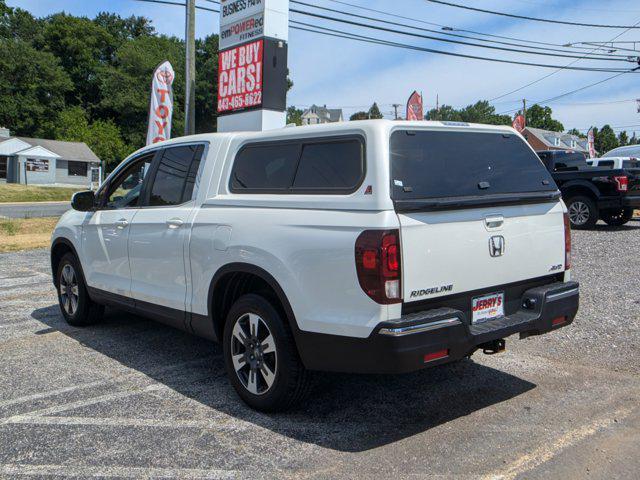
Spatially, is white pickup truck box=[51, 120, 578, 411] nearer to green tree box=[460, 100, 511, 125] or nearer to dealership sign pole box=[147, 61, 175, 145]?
dealership sign pole box=[147, 61, 175, 145]

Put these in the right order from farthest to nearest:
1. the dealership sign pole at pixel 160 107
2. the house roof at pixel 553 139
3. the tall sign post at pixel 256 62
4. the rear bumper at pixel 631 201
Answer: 1. the house roof at pixel 553 139
2. the dealership sign pole at pixel 160 107
3. the rear bumper at pixel 631 201
4. the tall sign post at pixel 256 62

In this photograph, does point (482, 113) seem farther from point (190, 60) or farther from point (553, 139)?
point (190, 60)

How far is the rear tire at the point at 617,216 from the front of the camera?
14.3 metres

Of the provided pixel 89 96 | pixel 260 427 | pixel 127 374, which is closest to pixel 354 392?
pixel 260 427

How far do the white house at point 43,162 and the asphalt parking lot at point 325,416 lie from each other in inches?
2025

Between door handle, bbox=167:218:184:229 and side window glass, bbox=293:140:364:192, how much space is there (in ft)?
3.95

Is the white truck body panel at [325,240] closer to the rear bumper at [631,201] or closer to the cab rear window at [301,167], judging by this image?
the cab rear window at [301,167]

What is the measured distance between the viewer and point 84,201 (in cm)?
598

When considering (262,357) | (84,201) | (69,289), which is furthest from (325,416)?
(69,289)

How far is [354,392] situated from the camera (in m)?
4.52

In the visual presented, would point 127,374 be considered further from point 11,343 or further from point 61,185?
point 61,185

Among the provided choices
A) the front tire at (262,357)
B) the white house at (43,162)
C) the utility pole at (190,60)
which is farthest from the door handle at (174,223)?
the white house at (43,162)

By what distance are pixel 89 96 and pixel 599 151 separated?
290 feet

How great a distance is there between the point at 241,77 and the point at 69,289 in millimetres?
7052
